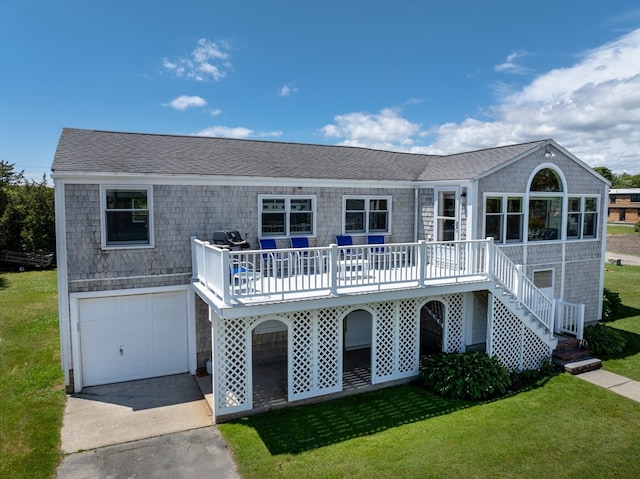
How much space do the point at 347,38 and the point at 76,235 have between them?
14.9m

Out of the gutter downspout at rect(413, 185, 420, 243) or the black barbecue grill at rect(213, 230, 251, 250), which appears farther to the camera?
the gutter downspout at rect(413, 185, 420, 243)

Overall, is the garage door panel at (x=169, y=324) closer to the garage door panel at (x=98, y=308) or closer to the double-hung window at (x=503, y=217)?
the garage door panel at (x=98, y=308)

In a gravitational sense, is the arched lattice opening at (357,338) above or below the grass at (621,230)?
below

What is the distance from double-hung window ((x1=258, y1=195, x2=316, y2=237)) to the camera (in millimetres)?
10945

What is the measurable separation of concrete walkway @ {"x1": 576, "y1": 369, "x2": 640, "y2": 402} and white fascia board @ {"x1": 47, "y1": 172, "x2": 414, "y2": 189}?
705cm

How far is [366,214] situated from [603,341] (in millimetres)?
7990

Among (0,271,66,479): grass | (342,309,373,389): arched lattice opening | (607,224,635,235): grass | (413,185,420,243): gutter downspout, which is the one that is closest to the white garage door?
(0,271,66,479): grass

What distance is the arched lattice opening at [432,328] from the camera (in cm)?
1137

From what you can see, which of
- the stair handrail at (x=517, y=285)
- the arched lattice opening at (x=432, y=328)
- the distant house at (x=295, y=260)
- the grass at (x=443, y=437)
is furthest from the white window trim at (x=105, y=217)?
the stair handrail at (x=517, y=285)

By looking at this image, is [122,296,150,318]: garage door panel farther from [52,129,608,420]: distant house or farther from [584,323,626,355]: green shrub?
[584,323,626,355]: green shrub

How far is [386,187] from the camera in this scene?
12.4 meters

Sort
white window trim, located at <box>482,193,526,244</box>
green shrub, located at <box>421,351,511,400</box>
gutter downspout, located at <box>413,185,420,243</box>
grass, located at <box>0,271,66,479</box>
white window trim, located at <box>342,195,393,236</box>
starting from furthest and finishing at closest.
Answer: gutter downspout, located at <box>413,185,420,243</box>, white window trim, located at <box>342,195,393,236</box>, white window trim, located at <box>482,193,526,244</box>, green shrub, located at <box>421,351,511,400</box>, grass, located at <box>0,271,66,479</box>

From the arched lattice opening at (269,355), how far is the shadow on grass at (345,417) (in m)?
1.45

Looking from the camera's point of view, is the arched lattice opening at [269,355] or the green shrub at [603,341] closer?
the arched lattice opening at [269,355]
